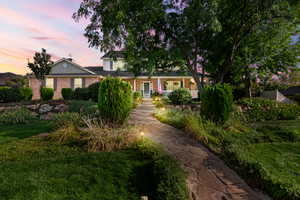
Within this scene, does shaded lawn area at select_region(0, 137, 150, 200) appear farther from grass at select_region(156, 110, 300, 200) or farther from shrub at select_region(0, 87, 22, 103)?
shrub at select_region(0, 87, 22, 103)

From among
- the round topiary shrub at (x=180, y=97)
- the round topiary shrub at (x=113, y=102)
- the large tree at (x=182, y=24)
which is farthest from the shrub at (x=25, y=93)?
the round topiary shrub at (x=180, y=97)

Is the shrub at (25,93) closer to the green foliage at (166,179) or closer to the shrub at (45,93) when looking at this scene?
the shrub at (45,93)

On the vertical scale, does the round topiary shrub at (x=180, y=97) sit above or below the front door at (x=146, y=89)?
below

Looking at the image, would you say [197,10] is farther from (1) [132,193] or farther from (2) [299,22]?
(1) [132,193]

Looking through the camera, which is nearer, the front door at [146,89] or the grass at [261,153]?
the grass at [261,153]

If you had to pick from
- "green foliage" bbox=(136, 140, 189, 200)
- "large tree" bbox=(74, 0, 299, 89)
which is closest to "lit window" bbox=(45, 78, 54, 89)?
"large tree" bbox=(74, 0, 299, 89)

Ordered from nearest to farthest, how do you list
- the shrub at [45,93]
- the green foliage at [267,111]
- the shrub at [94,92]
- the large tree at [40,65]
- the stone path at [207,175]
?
the stone path at [207,175] → the green foliage at [267,111] → the shrub at [94,92] → the shrub at [45,93] → the large tree at [40,65]

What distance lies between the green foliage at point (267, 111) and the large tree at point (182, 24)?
2.92 metres

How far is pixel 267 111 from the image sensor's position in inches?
350

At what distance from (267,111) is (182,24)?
6.93 metres

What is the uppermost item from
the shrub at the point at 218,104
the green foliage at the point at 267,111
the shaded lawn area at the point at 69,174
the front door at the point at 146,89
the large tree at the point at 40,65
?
the large tree at the point at 40,65

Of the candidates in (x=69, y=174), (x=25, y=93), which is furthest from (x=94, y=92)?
(x=69, y=174)

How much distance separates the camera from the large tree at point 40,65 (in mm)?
16609

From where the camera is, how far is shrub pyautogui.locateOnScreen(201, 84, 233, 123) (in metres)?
5.59
